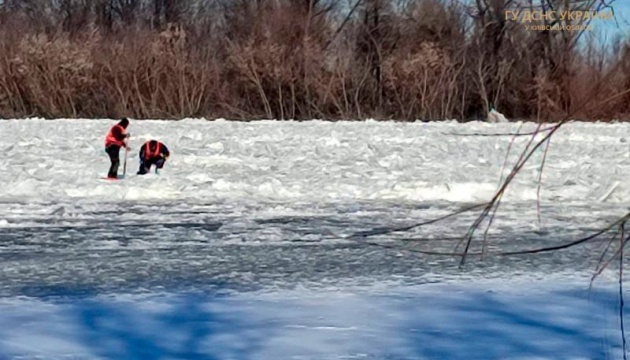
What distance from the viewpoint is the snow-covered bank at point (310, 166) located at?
13945 millimetres

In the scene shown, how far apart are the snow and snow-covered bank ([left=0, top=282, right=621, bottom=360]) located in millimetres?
19

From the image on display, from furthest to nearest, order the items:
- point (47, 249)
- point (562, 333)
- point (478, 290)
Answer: point (47, 249), point (478, 290), point (562, 333)

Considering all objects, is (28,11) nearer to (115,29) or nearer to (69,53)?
(115,29)

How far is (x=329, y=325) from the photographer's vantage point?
18.8ft

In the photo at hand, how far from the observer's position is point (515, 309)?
20.4ft

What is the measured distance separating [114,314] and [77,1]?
52812 millimetres

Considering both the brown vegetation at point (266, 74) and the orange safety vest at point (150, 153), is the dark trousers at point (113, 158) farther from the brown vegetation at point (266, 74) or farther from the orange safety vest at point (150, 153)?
the brown vegetation at point (266, 74)

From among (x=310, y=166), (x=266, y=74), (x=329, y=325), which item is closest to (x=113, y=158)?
(x=310, y=166)

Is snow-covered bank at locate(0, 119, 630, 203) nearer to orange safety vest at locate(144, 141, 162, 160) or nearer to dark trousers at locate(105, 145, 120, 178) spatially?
dark trousers at locate(105, 145, 120, 178)

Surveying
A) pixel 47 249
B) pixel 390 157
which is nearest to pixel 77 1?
pixel 390 157

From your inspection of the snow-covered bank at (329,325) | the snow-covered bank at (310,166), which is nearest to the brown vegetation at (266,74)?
the snow-covered bank at (310,166)

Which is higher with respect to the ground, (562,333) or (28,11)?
(28,11)

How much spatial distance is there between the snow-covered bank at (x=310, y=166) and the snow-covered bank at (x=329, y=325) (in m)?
2.85

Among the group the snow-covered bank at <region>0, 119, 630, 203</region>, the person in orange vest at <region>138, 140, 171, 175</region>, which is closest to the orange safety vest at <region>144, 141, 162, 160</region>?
the person in orange vest at <region>138, 140, 171, 175</region>
